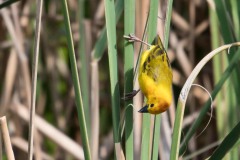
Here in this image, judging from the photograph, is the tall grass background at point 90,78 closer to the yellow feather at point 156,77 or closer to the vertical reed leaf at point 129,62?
the yellow feather at point 156,77

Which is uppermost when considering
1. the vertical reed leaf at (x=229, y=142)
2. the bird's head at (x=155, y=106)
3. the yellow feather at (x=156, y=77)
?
the yellow feather at (x=156, y=77)

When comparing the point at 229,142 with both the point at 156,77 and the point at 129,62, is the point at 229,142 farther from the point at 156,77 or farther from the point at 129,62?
the point at 156,77

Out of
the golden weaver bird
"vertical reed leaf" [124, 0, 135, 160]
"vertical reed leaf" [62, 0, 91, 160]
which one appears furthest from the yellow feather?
"vertical reed leaf" [62, 0, 91, 160]

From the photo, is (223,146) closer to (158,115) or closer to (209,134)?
(158,115)

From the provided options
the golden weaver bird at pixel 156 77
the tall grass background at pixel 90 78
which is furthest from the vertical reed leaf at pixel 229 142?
the tall grass background at pixel 90 78

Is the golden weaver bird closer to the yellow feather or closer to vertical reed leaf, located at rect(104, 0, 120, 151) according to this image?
the yellow feather

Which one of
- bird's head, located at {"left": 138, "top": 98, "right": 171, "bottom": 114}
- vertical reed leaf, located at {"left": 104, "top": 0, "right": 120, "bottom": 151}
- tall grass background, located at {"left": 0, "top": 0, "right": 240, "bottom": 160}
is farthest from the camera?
tall grass background, located at {"left": 0, "top": 0, "right": 240, "bottom": 160}

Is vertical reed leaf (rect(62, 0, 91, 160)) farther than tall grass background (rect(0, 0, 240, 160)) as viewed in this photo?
No

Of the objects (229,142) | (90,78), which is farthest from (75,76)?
(90,78)
